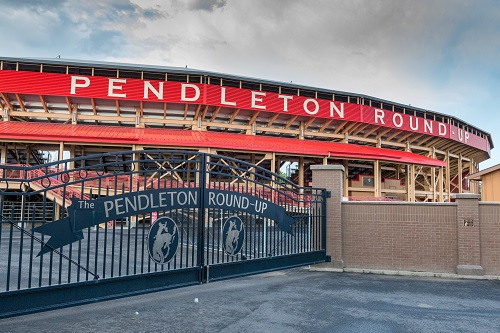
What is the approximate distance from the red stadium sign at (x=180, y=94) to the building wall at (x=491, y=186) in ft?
59.8

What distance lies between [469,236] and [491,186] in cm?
919

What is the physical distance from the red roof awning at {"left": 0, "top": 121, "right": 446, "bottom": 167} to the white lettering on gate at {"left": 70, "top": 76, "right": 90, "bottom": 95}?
9.18 feet

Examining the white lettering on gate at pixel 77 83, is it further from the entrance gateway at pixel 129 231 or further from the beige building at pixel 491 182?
the beige building at pixel 491 182

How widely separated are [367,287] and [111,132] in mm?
24125

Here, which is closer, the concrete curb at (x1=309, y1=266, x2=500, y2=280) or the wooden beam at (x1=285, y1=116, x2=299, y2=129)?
the concrete curb at (x1=309, y1=266, x2=500, y2=280)

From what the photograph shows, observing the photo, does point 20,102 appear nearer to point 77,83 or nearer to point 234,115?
point 77,83

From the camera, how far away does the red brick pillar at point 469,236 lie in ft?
35.6

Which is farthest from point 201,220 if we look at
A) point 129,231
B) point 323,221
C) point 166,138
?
point 166,138

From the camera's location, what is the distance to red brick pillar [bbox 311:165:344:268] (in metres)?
11.6

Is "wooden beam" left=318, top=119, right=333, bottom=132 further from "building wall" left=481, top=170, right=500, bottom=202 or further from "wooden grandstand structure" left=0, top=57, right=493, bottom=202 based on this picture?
"building wall" left=481, top=170, right=500, bottom=202

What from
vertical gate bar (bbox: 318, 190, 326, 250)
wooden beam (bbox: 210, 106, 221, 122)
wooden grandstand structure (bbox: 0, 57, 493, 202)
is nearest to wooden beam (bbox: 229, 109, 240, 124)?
wooden grandstand structure (bbox: 0, 57, 493, 202)

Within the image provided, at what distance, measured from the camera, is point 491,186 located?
18.4m

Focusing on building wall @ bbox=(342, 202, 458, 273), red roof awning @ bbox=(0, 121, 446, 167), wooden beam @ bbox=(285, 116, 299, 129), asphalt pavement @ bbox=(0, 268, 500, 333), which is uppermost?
wooden beam @ bbox=(285, 116, 299, 129)

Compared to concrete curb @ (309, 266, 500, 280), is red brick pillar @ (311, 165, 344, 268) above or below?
above
